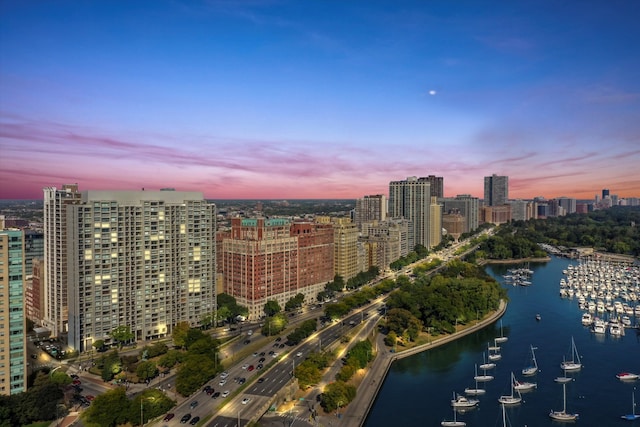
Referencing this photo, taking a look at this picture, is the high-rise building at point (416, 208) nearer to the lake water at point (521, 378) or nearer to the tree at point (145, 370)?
the lake water at point (521, 378)

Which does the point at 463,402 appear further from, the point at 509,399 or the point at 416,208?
the point at 416,208

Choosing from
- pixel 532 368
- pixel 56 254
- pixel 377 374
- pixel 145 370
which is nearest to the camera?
pixel 145 370

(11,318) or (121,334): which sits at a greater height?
(11,318)

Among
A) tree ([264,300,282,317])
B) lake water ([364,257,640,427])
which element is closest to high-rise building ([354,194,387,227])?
A: lake water ([364,257,640,427])

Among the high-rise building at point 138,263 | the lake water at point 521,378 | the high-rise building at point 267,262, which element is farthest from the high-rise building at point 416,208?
the high-rise building at point 138,263

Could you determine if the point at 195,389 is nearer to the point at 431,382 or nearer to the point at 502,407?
the point at 431,382

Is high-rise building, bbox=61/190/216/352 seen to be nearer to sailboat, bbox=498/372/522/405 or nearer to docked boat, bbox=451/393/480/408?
docked boat, bbox=451/393/480/408

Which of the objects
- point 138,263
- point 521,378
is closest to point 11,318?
point 138,263
